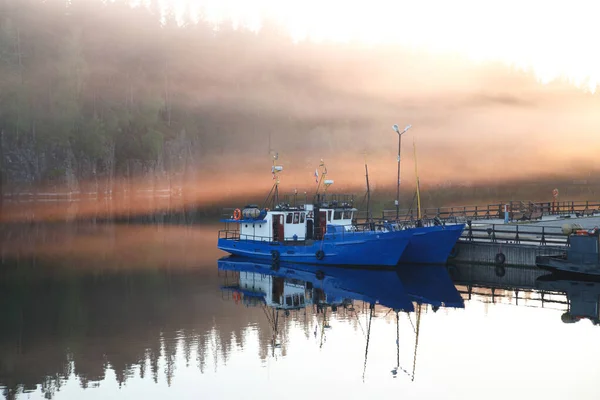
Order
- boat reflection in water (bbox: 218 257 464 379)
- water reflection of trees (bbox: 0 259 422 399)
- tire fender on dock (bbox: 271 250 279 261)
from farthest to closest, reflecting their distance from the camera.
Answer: tire fender on dock (bbox: 271 250 279 261) → boat reflection in water (bbox: 218 257 464 379) → water reflection of trees (bbox: 0 259 422 399)

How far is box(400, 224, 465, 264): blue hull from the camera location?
1866 inches

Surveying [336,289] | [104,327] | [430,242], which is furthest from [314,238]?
[104,327]

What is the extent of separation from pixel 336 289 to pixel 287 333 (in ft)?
33.7

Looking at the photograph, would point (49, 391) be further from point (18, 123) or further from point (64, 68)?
point (64, 68)

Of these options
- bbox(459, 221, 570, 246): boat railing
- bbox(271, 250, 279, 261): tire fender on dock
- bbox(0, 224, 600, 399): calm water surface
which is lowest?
bbox(0, 224, 600, 399): calm water surface

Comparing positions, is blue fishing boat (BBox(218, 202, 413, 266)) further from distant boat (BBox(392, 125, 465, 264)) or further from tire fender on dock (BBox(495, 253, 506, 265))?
tire fender on dock (BBox(495, 253, 506, 265))

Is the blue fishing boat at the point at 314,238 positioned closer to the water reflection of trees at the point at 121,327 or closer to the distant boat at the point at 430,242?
the distant boat at the point at 430,242

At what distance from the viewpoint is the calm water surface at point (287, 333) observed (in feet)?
78.9

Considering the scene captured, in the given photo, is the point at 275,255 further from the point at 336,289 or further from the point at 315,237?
the point at 336,289

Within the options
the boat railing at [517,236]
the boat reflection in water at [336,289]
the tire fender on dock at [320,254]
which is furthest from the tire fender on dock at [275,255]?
the boat railing at [517,236]

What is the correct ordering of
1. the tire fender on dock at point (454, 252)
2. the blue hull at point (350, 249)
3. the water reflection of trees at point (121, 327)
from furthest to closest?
the tire fender on dock at point (454, 252)
the blue hull at point (350, 249)
the water reflection of trees at point (121, 327)

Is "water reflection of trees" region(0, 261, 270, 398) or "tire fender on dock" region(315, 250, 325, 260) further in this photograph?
"tire fender on dock" region(315, 250, 325, 260)

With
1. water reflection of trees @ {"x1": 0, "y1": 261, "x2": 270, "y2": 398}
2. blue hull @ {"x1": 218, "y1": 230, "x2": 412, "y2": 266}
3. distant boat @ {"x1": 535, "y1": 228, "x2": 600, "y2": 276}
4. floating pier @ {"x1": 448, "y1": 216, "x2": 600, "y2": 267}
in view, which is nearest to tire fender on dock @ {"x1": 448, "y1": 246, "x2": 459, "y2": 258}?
floating pier @ {"x1": 448, "y1": 216, "x2": 600, "y2": 267}

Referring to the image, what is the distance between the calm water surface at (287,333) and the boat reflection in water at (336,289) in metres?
0.13
